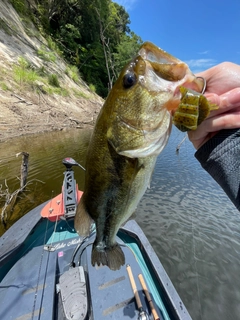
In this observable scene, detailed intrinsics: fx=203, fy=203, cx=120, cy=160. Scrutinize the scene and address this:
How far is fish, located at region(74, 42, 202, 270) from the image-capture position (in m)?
1.28

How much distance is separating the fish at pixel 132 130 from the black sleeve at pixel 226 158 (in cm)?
39

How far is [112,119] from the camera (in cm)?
143

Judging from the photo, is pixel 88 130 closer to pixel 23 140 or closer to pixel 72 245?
pixel 23 140

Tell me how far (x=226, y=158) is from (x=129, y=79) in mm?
895

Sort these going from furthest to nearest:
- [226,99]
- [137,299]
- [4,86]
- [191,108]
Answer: [4,86] < [137,299] < [226,99] < [191,108]

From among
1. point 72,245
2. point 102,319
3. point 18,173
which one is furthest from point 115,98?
point 18,173

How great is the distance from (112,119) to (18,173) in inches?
379

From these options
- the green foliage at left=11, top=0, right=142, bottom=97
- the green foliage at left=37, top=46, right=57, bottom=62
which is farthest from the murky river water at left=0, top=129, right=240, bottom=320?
the green foliage at left=11, top=0, right=142, bottom=97

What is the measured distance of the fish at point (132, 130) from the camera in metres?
1.28

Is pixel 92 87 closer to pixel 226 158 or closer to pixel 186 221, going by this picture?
pixel 186 221

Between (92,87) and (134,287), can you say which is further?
(92,87)

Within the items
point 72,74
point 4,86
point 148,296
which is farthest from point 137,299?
point 72,74

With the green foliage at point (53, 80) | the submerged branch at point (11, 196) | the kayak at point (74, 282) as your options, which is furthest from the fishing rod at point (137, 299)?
the green foliage at point (53, 80)

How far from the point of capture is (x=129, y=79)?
4.45 ft
